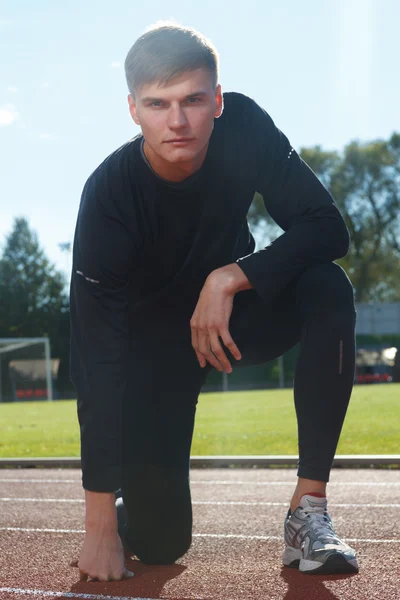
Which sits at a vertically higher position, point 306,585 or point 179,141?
point 179,141

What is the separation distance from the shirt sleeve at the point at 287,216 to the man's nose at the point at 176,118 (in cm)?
46

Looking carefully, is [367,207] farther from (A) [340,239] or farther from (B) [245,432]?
(A) [340,239]

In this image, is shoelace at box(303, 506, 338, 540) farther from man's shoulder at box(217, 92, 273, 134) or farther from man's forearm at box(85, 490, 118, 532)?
man's shoulder at box(217, 92, 273, 134)

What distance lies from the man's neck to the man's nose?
207 mm

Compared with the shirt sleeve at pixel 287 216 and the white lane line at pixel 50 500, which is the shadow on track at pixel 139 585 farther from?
the white lane line at pixel 50 500

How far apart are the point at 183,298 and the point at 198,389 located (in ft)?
1.24

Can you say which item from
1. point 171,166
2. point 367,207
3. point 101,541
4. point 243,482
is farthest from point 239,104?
point 367,207

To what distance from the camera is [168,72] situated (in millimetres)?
2600

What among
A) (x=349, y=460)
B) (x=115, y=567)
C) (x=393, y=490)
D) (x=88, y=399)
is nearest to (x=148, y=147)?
(x=88, y=399)

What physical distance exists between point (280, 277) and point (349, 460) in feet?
16.8

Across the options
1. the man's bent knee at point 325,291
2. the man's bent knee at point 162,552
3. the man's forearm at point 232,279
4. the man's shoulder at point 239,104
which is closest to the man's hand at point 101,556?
the man's bent knee at point 162,552

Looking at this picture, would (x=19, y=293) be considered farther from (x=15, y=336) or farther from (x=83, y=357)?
(x=83, y=357)

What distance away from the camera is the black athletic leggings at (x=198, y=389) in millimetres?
2742

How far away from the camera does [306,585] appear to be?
8.41 ft
